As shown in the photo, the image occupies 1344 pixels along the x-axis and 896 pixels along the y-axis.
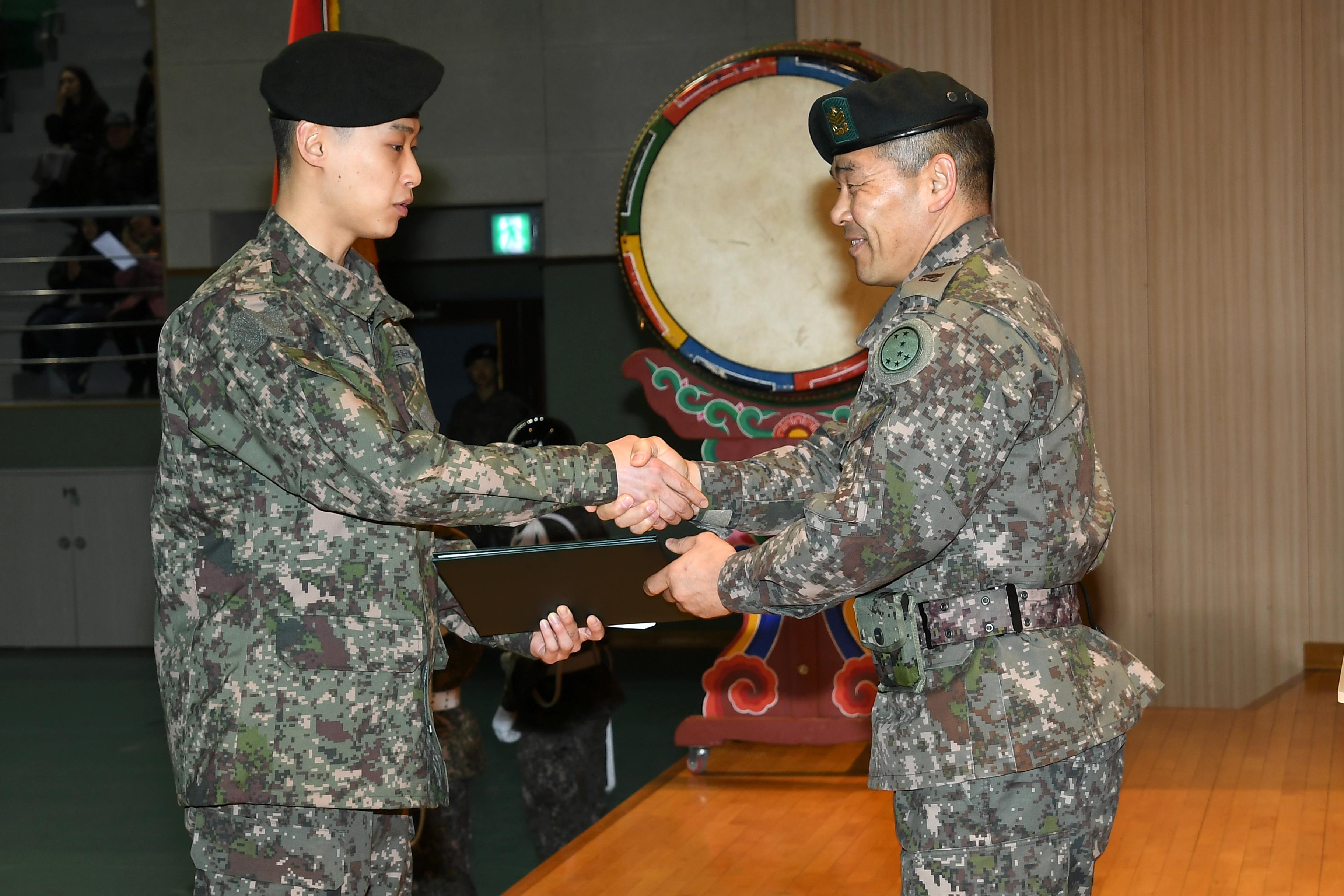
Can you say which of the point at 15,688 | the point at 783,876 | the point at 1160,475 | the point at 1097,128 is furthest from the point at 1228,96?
the point at 15,688

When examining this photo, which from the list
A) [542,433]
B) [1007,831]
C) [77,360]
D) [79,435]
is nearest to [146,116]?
[77,360]

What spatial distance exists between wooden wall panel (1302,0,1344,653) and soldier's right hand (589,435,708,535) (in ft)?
12.3

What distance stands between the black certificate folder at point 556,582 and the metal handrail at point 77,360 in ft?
18.2

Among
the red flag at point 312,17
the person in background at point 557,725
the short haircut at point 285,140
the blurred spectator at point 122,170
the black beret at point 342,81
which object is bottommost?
the person in background at point 557,725

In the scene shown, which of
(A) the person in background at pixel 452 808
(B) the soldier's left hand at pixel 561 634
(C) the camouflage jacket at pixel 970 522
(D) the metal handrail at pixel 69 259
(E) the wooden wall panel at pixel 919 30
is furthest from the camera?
(D) the metal handrail at pixel 69 259

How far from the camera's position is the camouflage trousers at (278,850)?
158cm

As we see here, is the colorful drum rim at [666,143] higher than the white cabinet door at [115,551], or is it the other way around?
the colorful drum rim at [666,143]

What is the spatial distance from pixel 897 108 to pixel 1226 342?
3.82 m

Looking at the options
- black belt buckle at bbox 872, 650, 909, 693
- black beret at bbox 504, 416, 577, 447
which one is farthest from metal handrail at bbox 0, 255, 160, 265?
black belt buckle at bbox 872, 650, 909, 693

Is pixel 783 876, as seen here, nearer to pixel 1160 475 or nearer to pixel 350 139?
pixel 350 139

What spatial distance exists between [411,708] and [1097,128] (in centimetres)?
418

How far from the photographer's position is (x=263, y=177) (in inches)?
258

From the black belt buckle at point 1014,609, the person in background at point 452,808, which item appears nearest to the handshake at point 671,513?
the black belt buckle at point 1014,609

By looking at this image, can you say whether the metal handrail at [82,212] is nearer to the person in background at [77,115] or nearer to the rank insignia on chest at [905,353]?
the person in background at [77,115]
